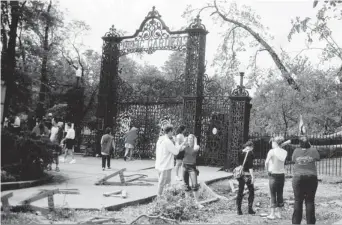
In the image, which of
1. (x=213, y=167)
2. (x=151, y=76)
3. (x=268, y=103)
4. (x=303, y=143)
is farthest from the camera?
(x=151, y=76)

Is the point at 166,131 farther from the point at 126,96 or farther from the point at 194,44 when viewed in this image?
the point at 126,96

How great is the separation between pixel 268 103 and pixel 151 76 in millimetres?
13631

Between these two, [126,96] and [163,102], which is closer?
[163,102]

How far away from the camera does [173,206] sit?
7.83 m

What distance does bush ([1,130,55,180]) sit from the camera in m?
10.4

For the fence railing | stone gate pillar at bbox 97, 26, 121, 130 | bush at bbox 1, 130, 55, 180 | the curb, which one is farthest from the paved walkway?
stone gate pillar at bbox 97, 26, 121, 130

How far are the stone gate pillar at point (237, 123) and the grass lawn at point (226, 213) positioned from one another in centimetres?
315

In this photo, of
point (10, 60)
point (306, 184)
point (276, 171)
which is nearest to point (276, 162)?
point (276, 171)

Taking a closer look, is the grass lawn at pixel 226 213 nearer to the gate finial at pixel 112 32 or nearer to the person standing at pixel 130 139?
the person standing at pixel 130 139

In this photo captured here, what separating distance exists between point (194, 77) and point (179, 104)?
1.49 meters

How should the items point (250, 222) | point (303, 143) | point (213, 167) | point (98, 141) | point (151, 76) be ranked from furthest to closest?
point (151, 76) → point (98, 141) → point (213, 167) → point (250, 222) → point (303, 143)

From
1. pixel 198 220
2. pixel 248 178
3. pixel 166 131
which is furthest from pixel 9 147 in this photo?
pixel 248 178

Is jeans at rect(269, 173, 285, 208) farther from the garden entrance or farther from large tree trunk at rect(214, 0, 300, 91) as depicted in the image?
large tree trunk at rect(214, 0, 300, 91)

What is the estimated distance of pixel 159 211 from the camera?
7.77 meters
